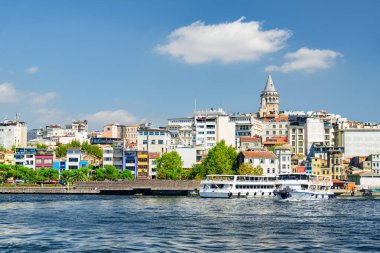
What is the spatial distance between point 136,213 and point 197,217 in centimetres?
855

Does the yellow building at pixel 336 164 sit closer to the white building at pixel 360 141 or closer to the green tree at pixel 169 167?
the white building at pixel 360 141

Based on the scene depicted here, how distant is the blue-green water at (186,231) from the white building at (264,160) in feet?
204

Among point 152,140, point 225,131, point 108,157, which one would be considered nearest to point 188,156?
point 152,140

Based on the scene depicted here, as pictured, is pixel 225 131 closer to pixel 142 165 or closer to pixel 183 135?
pixel 183 135

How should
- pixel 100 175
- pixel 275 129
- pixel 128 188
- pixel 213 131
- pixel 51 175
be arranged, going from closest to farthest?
pixel 128 188, pixel 51 175, pixel 100 175, pixel 213 131, pixel 275 129

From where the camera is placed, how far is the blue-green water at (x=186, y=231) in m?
39.5

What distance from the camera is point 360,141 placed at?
16112 centimetres

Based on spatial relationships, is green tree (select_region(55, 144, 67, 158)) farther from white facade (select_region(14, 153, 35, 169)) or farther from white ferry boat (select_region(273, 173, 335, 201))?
white ferry boat (select_region(273, 173, 335, 201))

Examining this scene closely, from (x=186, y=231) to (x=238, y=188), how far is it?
60.3 metres

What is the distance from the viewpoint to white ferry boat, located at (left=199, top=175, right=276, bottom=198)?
347ft

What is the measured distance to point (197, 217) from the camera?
2354 inches

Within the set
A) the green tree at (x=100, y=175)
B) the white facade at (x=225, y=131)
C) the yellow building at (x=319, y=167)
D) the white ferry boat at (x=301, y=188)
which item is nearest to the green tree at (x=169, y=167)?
the green tree at (x=100, y=175)

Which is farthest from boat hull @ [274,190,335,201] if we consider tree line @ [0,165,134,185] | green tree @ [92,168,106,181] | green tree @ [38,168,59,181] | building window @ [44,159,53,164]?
building window @ [44,159,53,164]

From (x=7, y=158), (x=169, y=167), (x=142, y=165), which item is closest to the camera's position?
(x=169, y=167)
